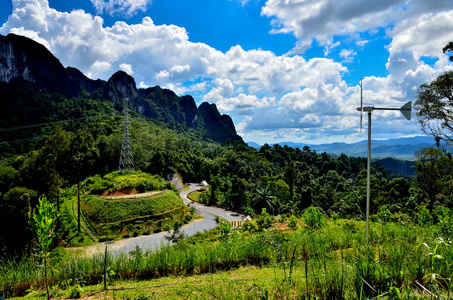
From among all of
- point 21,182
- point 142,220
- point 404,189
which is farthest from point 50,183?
point 404,189

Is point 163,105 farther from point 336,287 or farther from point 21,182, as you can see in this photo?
point 336,287

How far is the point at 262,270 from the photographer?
4.46 metres

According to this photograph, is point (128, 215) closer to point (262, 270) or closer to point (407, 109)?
point (262, 270)

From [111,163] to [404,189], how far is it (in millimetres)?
48749

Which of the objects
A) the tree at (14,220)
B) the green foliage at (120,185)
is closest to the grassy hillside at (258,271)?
the tree at (14,220)

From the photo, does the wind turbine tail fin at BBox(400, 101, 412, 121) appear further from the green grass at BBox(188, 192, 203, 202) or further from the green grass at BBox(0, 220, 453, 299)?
the green grass at BBox(188, 192, 203, 202)

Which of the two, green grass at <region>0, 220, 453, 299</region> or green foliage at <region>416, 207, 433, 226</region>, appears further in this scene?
green foliage at <region>416, 207, 433, 226</region>

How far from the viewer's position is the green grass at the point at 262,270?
9.25 feet

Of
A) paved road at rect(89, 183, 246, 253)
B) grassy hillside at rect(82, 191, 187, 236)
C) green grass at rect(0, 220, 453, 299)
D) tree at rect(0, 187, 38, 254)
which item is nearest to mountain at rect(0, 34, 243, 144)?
grassy hillside at rect(82, 191, 187, 236)

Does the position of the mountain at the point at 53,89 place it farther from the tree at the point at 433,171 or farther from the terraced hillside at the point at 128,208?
the tree at the point at 433,171

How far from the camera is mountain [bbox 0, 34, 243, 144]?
8044 cm

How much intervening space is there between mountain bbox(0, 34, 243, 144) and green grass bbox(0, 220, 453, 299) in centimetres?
7965

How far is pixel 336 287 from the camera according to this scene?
2.79 metres

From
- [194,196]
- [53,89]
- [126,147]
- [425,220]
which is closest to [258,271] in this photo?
[425,220]
